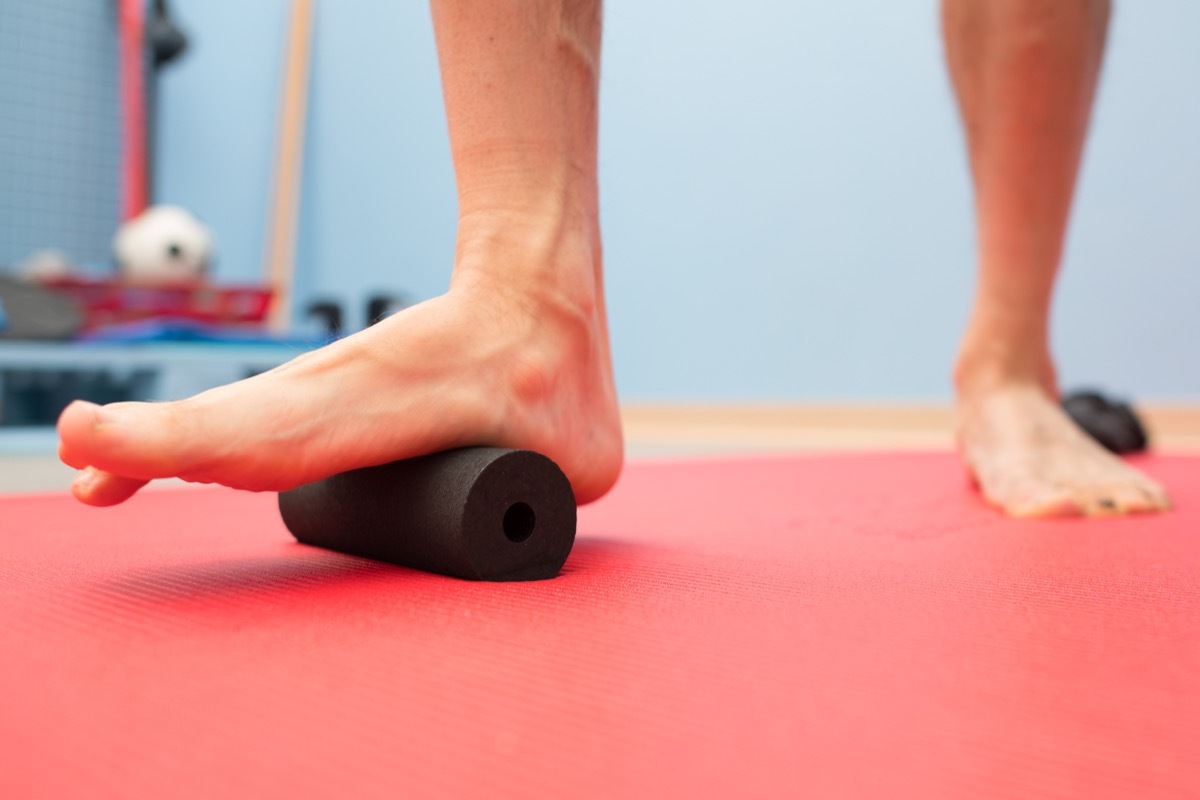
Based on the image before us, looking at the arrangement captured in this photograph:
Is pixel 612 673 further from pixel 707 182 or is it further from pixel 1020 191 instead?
pixel 707 182

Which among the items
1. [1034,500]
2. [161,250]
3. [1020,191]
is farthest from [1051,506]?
[161,250]

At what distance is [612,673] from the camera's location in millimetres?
432

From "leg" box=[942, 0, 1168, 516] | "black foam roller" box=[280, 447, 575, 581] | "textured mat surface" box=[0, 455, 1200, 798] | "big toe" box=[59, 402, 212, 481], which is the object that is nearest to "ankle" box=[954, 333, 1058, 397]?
"leg" box=[942, 0, 1168, 516]

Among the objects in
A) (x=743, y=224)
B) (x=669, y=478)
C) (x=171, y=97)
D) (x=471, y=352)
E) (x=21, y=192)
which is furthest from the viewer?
(x=171, y=97)

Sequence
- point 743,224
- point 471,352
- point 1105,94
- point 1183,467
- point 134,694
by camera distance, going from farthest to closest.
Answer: point 743,224 → point 1105,94 → point 1183,467 → point 471,352 → point 134,694

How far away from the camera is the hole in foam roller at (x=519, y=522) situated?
66 centimetres

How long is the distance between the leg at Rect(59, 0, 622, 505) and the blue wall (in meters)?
1.82

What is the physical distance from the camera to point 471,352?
2.27ft

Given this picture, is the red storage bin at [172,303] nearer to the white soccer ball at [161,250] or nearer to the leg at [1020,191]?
the white soccer ball at [161,250]

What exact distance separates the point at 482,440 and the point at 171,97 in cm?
508

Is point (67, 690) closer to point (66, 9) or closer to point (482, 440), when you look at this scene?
point (482, 440)

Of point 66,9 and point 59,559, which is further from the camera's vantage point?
point 66,9

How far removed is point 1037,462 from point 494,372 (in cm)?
67

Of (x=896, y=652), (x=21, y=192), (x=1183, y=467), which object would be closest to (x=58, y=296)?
(x=21, y=192)
